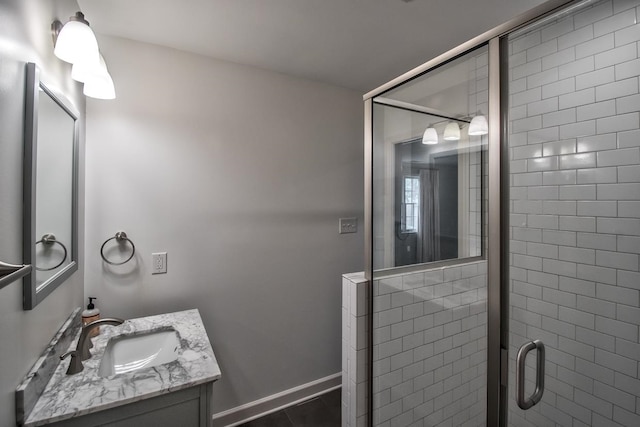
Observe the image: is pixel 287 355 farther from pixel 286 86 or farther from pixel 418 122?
pixel 286 86

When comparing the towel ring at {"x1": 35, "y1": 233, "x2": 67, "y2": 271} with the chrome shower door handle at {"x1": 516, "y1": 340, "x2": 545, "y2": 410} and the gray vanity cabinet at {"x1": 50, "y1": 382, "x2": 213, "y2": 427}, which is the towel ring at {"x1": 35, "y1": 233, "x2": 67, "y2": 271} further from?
the chrome shower door handle at {"x1": 516, "y1": 340, "x2": 545, "y2": 410}

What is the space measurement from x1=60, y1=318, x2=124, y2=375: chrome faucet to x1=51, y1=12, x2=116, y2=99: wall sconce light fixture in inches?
39.0

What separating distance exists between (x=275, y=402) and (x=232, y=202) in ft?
4.85

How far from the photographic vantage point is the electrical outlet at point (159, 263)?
169 cm

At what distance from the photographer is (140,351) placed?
1413mm

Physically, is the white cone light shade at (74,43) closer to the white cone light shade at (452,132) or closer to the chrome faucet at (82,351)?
the chrome faucet at (82,351)

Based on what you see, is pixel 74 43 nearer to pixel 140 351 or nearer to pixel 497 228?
pixel 140 351

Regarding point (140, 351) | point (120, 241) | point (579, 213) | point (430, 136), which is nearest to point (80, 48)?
point (120, 241)

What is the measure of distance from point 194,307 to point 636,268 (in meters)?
2.24

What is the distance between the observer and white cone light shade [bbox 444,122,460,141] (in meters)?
1.49

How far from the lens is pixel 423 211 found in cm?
162

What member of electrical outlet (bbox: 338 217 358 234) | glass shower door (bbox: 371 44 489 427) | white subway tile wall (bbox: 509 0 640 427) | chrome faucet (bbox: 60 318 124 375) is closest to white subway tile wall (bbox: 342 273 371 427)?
glass shower door (bbox: 371 44 489 427)

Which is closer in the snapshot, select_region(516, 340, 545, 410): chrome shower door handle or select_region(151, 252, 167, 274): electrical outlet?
select_region(516, 340, 545, 410): chrome shower door handle

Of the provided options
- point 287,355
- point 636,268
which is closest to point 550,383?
point 636,268
